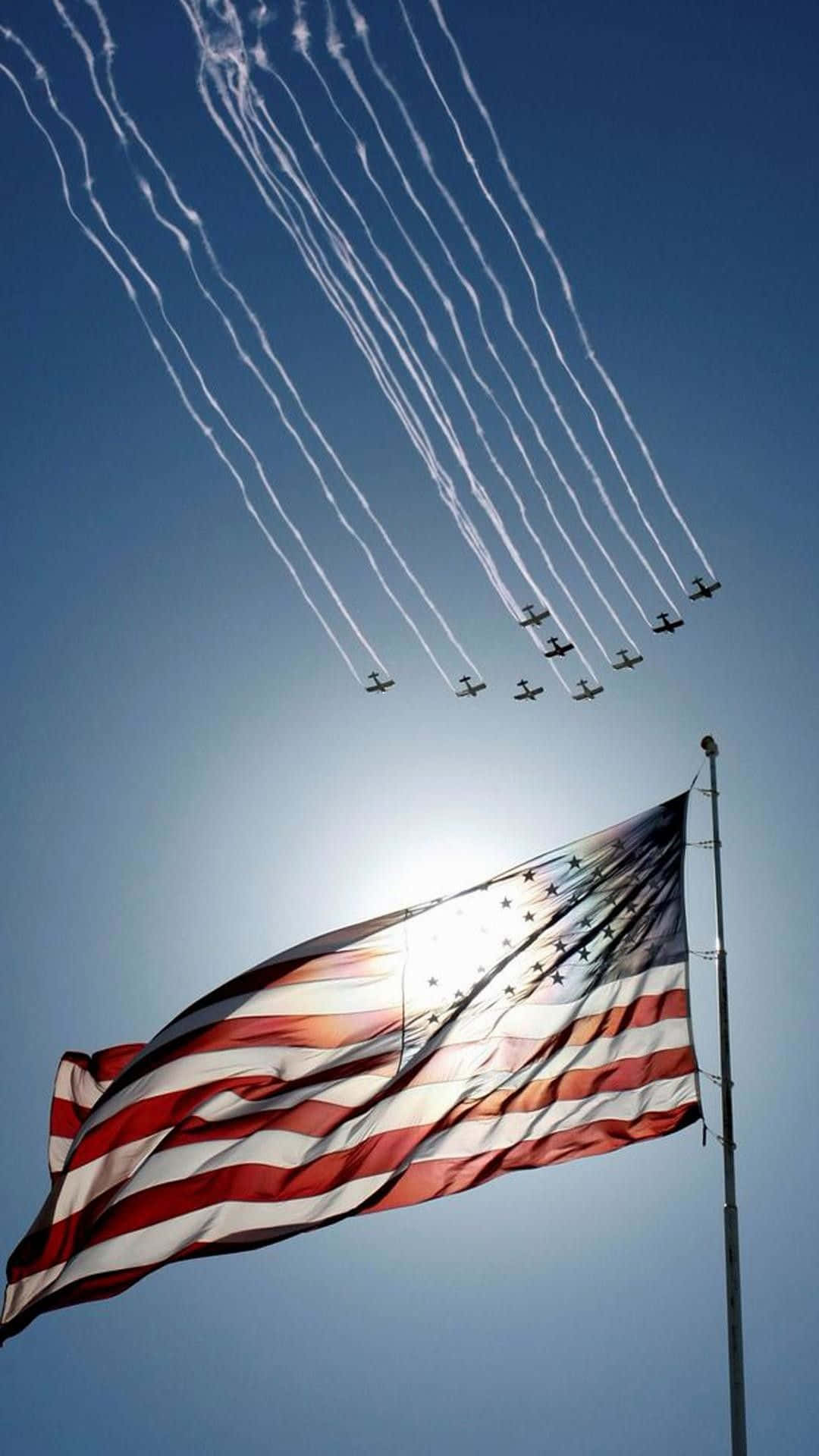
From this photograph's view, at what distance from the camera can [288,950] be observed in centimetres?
2000

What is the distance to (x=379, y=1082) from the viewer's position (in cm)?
1842

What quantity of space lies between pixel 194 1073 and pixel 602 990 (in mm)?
5599

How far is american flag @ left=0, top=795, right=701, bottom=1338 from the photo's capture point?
667 inches

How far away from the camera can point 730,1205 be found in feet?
51.8

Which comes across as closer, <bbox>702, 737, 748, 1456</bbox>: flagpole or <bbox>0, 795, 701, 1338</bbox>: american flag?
<bbox>702, 737, 748, 1456</bbox>: flagpole

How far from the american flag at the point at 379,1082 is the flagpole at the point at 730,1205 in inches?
21.4

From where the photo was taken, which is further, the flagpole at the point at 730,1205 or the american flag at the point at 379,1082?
the american flag at the point at 379,1082

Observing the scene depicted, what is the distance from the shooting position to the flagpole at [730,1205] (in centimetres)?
1436

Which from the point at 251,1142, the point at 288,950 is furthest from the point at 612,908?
the point at 251,1142

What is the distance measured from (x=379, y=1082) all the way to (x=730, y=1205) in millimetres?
4910

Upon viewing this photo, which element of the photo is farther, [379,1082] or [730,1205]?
[379,1082]

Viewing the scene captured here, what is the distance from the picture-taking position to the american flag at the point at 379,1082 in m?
17.0

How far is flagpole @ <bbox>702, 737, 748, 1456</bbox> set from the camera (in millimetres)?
14359

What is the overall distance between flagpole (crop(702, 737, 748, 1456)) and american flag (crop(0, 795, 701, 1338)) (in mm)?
544
